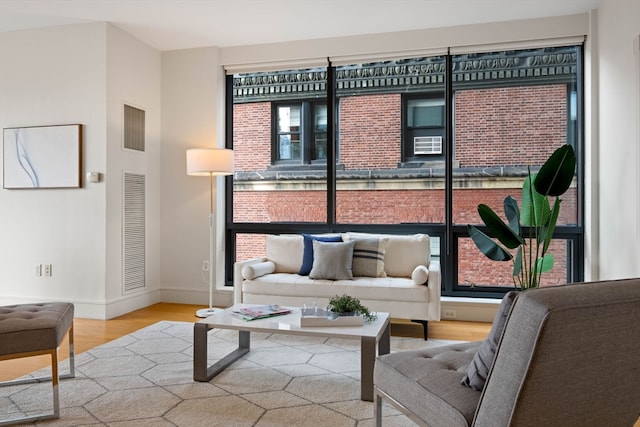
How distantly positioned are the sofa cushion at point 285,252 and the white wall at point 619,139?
2636 mm

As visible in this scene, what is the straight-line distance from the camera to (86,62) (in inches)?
173

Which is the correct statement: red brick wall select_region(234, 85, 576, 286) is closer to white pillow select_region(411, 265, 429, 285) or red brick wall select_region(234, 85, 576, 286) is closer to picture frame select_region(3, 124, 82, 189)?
white pillow select_region(411, 265, 429, 285)

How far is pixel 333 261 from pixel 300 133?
161 cm

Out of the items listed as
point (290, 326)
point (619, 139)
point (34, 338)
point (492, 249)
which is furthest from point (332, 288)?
point (619, 139)

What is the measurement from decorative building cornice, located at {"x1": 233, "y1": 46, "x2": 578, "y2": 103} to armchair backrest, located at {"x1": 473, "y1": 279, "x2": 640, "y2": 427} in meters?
3.59

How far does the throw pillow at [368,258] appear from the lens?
162 inches

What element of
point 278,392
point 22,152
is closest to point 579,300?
point 278,392

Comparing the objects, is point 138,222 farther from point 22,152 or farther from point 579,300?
point 579,300

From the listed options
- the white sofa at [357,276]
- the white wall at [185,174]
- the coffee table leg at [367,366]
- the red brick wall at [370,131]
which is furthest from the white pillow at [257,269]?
the coffee table leg at [367,366]

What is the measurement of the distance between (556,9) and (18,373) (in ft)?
16.3

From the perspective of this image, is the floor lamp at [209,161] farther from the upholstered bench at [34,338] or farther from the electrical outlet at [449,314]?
the electrical outlet at [449,314]

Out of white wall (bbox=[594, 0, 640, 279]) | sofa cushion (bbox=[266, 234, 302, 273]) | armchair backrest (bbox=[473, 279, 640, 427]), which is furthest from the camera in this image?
sofa cushion (bbox=[266, 234, 302, 273])

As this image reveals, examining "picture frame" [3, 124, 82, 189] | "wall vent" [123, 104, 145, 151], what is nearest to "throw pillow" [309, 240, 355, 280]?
"wall vent" [123, 104, 145, 151]

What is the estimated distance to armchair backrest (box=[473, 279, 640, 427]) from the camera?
120 centimetres
